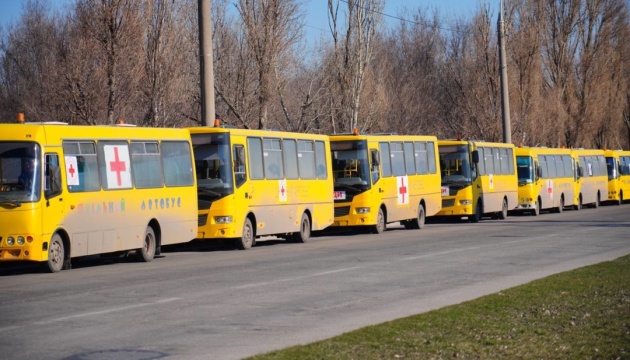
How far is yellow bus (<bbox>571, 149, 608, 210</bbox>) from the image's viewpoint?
2301 inches

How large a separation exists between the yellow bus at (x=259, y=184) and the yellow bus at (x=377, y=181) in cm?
137

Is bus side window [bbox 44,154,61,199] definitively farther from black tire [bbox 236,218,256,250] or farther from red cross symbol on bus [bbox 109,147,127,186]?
black tire [bbox 236,218,256,250]

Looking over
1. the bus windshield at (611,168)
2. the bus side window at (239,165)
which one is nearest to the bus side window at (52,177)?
the bus side window at (239,165)

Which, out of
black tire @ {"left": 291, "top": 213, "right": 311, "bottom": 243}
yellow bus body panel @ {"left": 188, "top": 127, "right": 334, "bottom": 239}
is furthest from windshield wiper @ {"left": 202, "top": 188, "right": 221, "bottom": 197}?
black tire @ {"left": 291, "top": 213, "right": 311, "bottom": 243}

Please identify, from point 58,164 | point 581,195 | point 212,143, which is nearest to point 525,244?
point 212,143

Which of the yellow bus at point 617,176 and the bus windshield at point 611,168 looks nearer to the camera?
the yellow bus at point 617,176

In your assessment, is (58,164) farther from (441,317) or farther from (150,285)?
(441,317)

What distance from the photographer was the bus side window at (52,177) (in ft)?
70.7

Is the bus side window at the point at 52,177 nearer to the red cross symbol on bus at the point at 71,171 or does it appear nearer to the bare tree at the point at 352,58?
the red cross symbol on bus at the point at 71,171

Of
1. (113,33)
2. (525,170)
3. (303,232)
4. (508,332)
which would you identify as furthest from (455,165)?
(508,332)

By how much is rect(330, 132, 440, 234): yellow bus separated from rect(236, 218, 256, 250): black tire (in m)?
6.63

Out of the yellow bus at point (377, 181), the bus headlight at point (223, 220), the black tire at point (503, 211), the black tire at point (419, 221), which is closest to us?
the bus headlight at point (223, 220)

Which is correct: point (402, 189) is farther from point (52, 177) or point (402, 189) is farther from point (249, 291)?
point (249, 291)

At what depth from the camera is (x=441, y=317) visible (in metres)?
13.6
